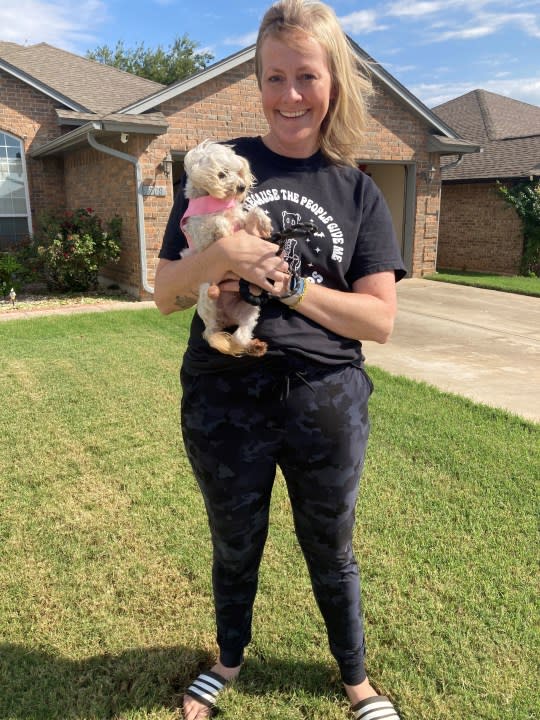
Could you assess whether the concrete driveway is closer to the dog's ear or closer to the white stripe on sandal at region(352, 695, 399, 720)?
the white stripe on sandal at region(352, 695, 399, 720)

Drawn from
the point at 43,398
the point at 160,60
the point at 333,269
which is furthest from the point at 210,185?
the point at 160,60

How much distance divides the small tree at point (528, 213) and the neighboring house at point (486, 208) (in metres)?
0.23

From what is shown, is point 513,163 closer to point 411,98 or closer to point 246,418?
point 411,98

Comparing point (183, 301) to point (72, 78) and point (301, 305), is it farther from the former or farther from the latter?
point (72, 78)

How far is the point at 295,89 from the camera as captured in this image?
1.79 meters

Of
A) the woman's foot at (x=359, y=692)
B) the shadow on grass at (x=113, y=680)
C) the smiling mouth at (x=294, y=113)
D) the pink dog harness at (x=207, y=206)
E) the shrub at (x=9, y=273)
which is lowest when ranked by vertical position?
the shadow on grass at (x=113, y=680)

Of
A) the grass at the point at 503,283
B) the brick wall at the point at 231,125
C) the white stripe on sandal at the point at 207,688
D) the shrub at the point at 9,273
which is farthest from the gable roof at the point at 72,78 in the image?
the white stripe on sandal at the point at 207,688

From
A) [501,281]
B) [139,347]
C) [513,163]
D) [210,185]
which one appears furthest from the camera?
[513,163]

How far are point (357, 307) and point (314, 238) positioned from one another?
0.82 ft

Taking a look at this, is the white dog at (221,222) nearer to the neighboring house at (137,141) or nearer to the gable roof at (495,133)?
the neighboring house at (137,141)

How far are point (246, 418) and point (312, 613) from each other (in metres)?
1.41

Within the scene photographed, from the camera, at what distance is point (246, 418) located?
1.91 m

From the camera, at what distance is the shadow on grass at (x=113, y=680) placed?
232 centimetres

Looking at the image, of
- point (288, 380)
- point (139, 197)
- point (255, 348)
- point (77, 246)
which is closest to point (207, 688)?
point (288, 380)
